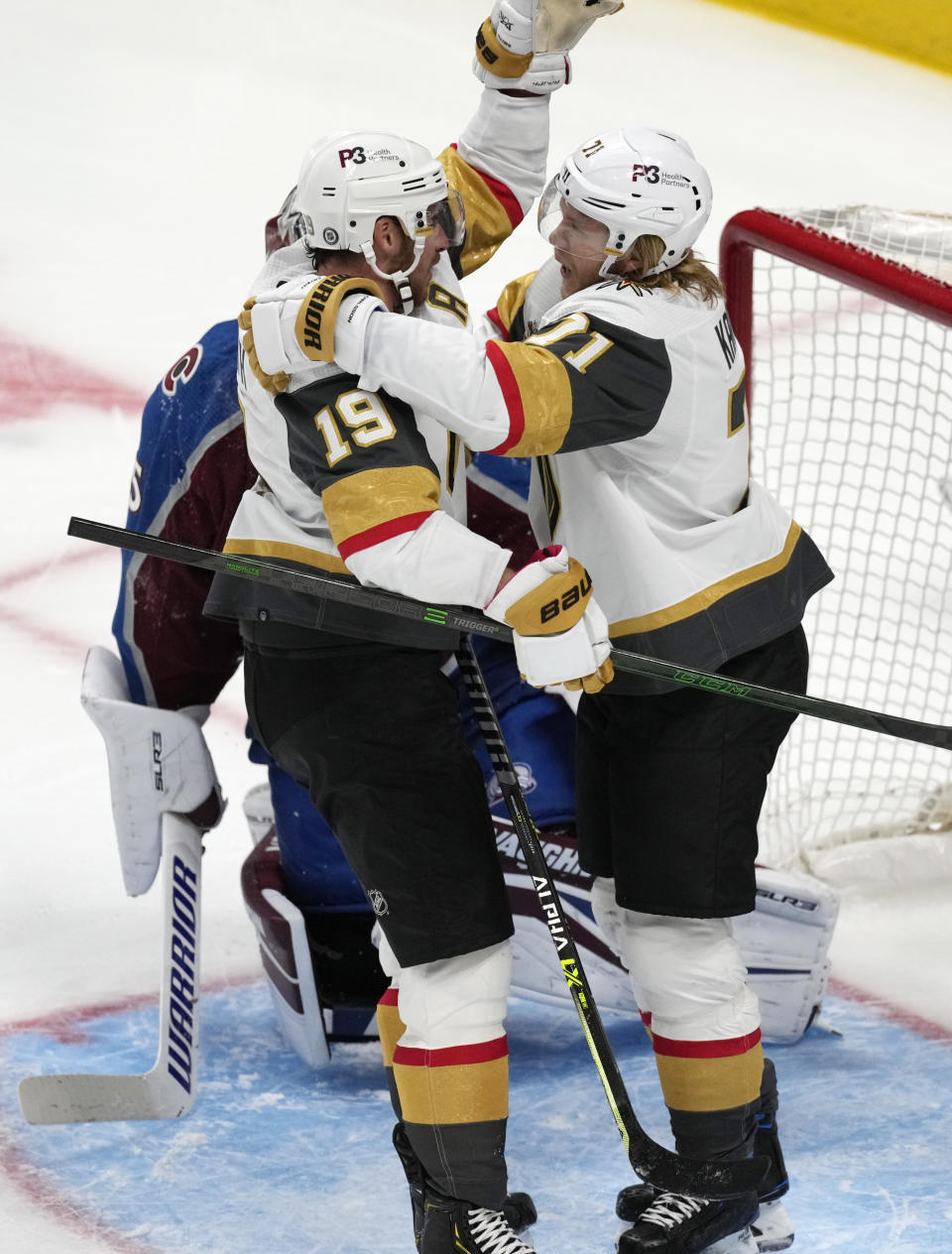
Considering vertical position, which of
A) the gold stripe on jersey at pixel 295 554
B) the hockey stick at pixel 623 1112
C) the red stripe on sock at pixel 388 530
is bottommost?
the hockey stick at pixel 623 1112

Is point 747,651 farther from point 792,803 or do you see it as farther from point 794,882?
point 792,803

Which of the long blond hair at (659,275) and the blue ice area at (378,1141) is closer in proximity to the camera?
the long blond hair at (659,275)

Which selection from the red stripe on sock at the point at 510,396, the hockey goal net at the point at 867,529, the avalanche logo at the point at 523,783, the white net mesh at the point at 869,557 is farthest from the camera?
the white net mesh at the point at 869,557

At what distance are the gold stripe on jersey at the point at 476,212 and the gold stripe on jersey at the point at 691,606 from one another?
68cm

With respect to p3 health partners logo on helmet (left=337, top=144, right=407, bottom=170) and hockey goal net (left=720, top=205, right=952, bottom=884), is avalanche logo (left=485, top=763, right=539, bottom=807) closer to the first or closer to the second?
hockey goal net (left=720, top=205, right=952, bottom=884)

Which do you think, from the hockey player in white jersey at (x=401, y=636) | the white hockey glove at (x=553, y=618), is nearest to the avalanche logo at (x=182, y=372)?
the hockey player in white jersey at (x=401, y=636)

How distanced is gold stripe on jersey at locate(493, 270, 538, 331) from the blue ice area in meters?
1.13

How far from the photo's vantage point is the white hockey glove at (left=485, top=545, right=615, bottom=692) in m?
1.99

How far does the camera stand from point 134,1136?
2516mm

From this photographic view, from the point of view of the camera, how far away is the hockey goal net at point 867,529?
9.59ft

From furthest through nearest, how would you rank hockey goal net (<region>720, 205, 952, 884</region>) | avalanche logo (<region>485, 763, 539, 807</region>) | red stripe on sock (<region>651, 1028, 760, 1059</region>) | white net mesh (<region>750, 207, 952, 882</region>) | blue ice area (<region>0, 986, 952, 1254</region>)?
white net mesh (<region>750, 207, 952, 882</region>) < hockey goal net (<region>720, 205, 952, 884</region>) < avalanche logo (<region>485, 763, 539, 807</region>) < blue ice area (<region>0, 986, 952, 1254</region>) < red stripe on sock (<region>651, 1028, 760, 1059</region>)

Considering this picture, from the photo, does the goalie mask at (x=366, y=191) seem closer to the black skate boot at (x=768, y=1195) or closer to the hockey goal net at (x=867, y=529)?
the hockey goal net at (x=867, y=529)


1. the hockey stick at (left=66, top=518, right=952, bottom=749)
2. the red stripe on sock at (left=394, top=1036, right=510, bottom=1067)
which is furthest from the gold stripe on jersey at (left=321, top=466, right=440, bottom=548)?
the red stripe on sock at (left=394, top=1036, right=510, bottom=1067)

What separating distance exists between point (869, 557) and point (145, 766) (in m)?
1.68
